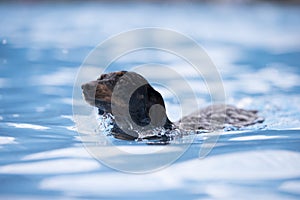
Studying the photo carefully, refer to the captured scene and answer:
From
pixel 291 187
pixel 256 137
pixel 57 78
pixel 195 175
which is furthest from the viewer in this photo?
pixel 57 78

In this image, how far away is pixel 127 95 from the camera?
3.42m

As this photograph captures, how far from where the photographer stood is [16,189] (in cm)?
264

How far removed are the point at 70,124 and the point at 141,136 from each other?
898 millimetres

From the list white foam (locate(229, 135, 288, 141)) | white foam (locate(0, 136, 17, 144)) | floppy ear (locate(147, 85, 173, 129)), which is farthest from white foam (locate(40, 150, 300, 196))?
white foam (locate(0, 136, 17, 144))

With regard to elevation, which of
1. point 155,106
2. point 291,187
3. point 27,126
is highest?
point 155,106

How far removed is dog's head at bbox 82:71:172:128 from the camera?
3.44 meters

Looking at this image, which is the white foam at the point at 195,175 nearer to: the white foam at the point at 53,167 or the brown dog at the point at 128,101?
the white foam at the point at 53,167

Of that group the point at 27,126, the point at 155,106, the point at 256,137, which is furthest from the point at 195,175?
the point at 27,126

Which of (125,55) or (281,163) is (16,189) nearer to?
(281,163)

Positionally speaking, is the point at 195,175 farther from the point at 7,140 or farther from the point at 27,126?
the point at 27,126

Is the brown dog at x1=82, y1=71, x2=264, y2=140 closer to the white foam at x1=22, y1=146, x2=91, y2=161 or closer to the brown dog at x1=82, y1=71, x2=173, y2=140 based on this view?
the brown dog at x1=82, y1=71, x2=173, y2=140

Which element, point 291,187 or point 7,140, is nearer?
point 291,187

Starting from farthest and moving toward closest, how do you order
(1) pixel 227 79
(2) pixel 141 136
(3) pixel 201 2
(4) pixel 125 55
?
(3) pixel 201 2 → (4) pixel 125 55 → (1) pixel 227 79 → (2) pixel 141 136

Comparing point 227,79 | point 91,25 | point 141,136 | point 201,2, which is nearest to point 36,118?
point 141,136
